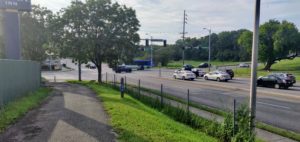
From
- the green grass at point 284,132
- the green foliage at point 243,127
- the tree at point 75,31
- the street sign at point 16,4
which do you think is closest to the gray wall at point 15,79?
the street sign at point 16,4

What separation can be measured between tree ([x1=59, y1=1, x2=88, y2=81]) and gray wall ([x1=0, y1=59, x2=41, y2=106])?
43.8 feet

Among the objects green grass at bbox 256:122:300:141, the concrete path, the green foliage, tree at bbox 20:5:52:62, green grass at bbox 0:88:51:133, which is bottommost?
green grass at bbox 256:122:300:141

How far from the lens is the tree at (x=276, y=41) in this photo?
2670 inches

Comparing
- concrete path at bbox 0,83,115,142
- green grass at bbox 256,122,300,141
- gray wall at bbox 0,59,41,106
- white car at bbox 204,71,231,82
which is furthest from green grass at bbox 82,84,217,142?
white car at bbox 204,71,231,82

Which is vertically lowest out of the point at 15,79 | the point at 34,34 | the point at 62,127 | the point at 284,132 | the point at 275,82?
the point at 284,132

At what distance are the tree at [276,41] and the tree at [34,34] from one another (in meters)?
51.1

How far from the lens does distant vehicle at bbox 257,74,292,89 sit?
2964cm

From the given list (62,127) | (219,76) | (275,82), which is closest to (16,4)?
(62,127)

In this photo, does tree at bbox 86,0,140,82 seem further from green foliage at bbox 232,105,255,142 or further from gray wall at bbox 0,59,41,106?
green foliage at bbox 232,105,255,142

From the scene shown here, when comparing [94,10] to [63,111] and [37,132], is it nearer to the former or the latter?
[63,111]

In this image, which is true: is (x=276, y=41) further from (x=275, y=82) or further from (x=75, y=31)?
(x=75, y=31)

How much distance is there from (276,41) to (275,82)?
41040 mm

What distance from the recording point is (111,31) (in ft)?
108

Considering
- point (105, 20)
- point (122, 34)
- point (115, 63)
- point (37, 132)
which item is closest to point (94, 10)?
point (105, 20)
